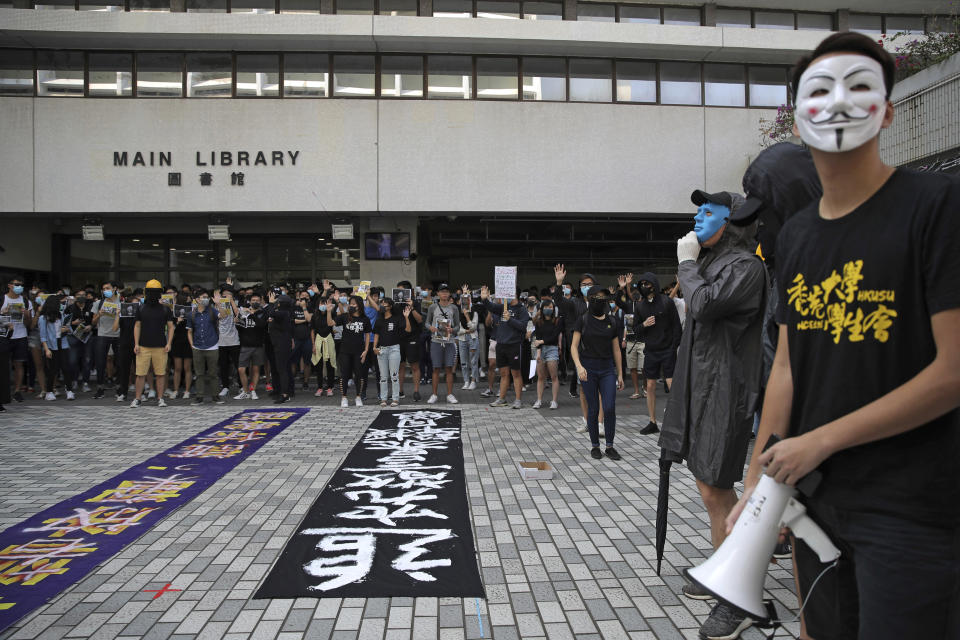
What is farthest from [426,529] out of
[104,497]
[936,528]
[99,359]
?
[99,359]

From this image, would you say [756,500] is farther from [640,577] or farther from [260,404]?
[260,404]

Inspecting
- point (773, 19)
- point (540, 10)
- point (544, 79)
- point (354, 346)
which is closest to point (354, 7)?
point (540, 10)

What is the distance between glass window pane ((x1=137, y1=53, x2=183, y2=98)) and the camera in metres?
16.8

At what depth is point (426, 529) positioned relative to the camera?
15.0ft

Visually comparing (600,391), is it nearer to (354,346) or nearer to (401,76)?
(354,346)

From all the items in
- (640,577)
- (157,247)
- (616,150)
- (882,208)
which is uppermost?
(616,150)

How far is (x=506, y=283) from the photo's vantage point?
11312 mm

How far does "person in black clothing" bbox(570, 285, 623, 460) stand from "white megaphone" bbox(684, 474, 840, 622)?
5274 mm

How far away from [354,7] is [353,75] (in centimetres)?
211

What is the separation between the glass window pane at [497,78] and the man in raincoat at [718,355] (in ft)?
48.3

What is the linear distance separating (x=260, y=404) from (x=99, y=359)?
3.90 metres

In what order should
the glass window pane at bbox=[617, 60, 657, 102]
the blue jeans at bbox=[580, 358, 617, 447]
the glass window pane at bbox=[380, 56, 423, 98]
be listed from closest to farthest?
the blue jeans at bbox=[580, 358, 617, 447], the glass window pane at bbox=[380, 56, 423, 98], the glass window pane at bbox=[617, 60, 657, 102]

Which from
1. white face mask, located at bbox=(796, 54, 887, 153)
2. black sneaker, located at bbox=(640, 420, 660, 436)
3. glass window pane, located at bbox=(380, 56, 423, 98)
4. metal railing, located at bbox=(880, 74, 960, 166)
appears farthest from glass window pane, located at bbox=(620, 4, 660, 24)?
white face mask, located at bbox=(796, 54, 887, 153)

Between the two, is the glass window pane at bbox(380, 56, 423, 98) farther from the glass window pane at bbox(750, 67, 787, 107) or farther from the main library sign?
the glass window pane at bbox(750, 67, 787, 107)
